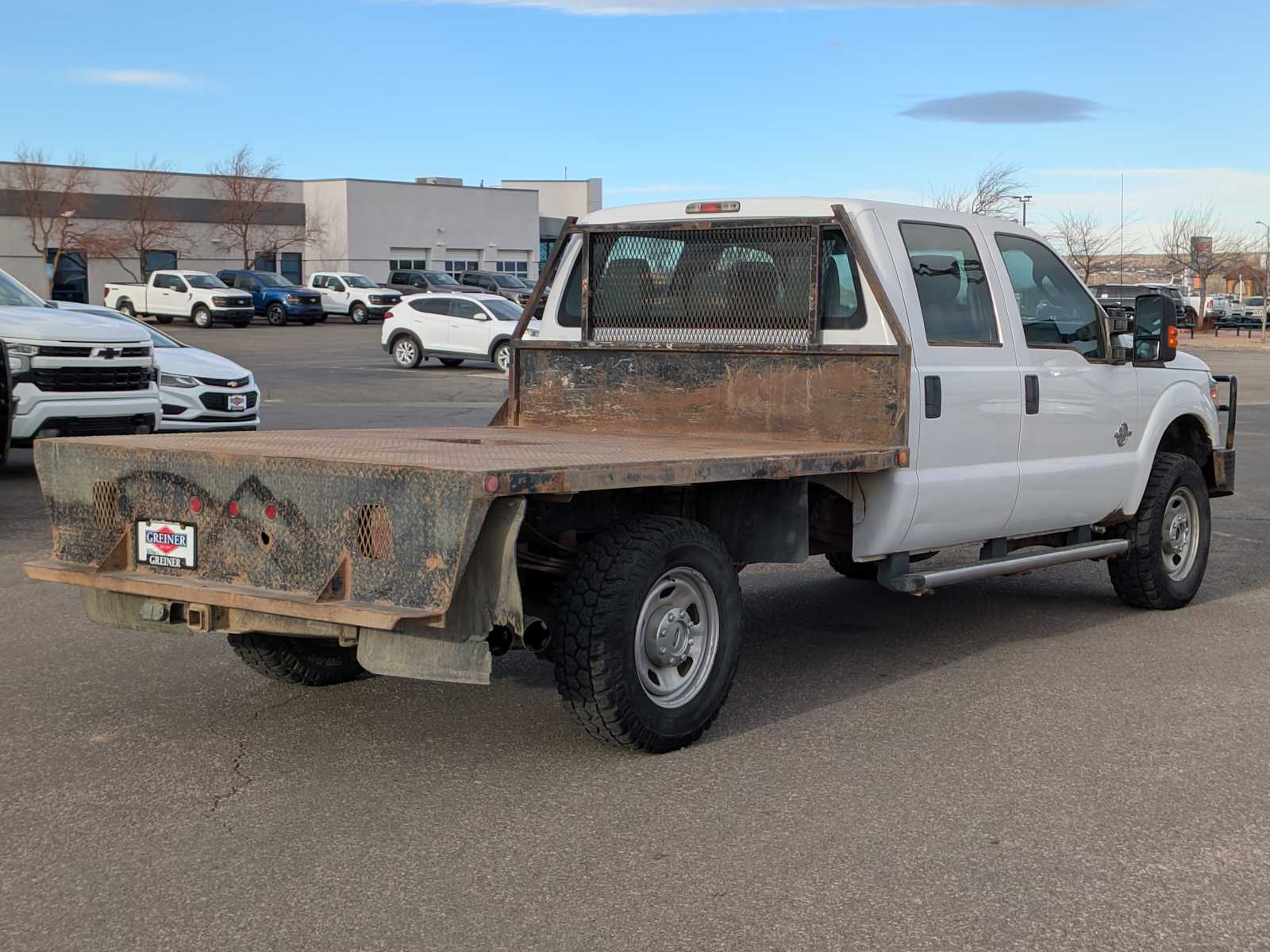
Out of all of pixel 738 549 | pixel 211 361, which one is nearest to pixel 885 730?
pixel 738 549

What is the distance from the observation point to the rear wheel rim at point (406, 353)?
107 feet

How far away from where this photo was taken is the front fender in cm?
819

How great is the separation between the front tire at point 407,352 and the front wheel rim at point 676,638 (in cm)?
2731

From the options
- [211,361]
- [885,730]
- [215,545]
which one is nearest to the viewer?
[215,545]

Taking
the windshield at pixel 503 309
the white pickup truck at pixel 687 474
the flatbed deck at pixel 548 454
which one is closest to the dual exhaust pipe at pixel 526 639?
the white pickup truck at pixel 687 474

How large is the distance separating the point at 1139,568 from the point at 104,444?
5.40 m

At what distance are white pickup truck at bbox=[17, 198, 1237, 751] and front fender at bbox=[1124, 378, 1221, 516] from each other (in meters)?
0.02

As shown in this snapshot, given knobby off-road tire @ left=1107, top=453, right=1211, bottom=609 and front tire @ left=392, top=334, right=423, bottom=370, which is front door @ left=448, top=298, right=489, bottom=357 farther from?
knobby off-road tire @ left=1107, top=453, right=1211, bottom=609

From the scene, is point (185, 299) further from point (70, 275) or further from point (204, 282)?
point (70, 275)

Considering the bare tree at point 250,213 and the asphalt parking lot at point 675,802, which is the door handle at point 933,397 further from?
the bare tree at point 250,213

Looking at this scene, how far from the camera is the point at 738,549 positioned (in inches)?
256

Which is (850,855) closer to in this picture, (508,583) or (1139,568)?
(508,583)

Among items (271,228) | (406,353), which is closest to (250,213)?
(271,228)

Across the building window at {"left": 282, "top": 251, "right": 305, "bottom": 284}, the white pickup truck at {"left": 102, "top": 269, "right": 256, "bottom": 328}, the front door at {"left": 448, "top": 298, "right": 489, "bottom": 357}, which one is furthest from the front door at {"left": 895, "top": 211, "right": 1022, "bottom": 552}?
the building window at {"left": 282, "top": 251, "right": 305, "bottom": 284}
